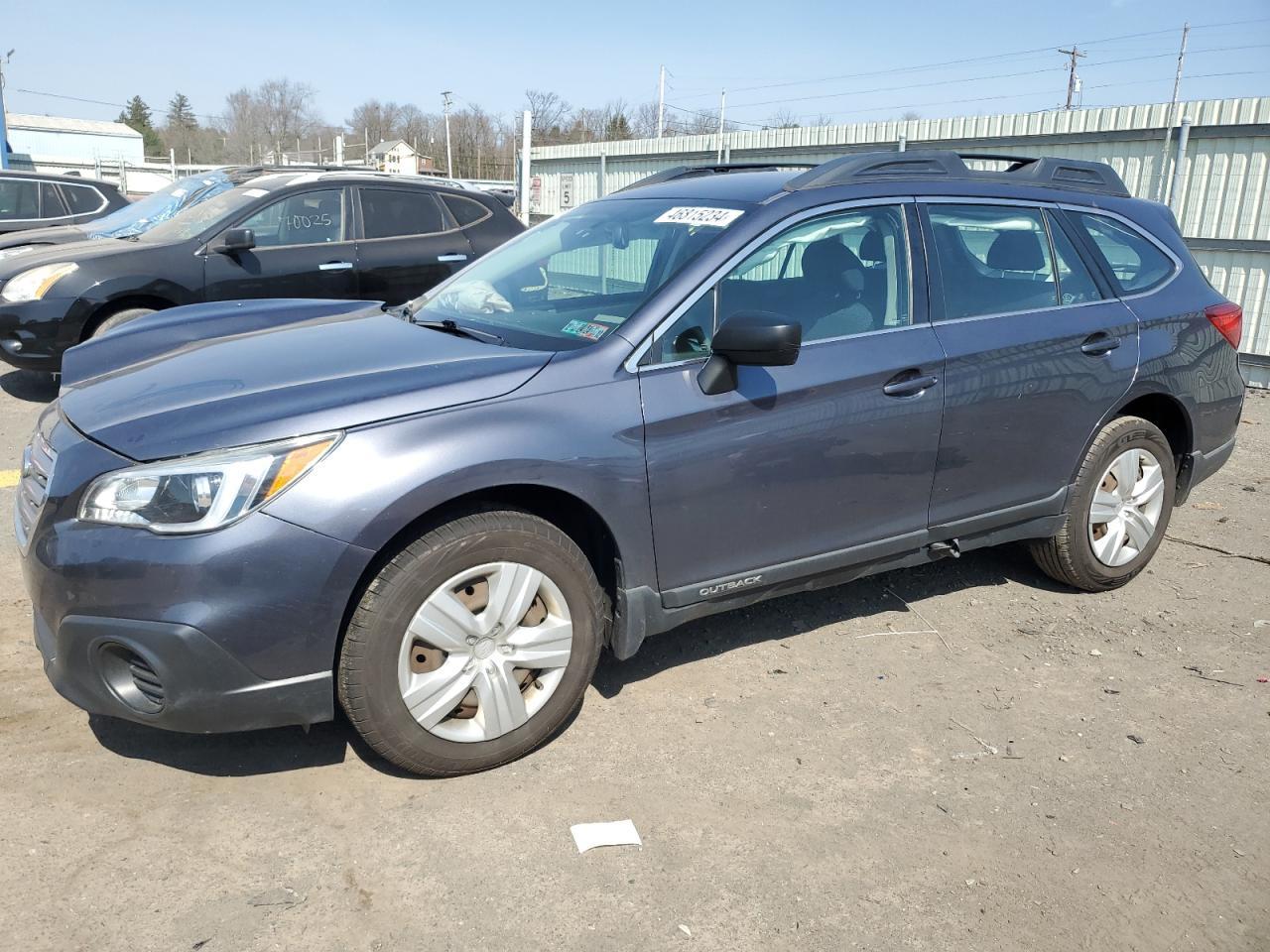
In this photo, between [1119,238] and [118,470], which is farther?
[1119,238]

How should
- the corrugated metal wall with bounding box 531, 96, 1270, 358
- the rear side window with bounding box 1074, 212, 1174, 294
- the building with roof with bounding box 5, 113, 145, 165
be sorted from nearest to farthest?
the rear side window with bounding box 1074, 212, 1174, 294 < the corrugated metal wall with bounding box 531, 96, 1270, 358 < the building with roof with bounding box 5, 113, 145, 165

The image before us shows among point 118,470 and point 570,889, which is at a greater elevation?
point 118,470

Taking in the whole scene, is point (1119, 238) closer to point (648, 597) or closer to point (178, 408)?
point (648, 597)

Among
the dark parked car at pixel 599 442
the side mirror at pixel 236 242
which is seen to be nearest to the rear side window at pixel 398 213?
the side mirror at pixel 236 242

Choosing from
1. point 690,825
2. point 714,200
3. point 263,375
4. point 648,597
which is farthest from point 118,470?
point 714,200

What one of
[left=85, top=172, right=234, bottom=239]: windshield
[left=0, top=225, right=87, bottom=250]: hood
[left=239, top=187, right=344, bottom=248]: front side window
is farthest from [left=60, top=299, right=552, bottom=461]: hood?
[left=0, top=225, right=87, bottom=250]: hood

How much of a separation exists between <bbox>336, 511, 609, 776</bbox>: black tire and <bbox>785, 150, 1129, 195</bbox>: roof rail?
5.44 feet

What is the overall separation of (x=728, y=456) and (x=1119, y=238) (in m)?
2.41

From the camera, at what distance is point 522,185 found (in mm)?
16969

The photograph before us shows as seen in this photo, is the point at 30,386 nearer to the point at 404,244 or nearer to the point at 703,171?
the point at 404,244

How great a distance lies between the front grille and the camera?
284 cm

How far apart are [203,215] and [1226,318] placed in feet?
23.2

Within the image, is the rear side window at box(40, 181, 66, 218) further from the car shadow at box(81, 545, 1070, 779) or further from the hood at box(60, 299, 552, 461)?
the car shadow at box(81, 545, 1070, 779)

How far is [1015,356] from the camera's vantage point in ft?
12.8
